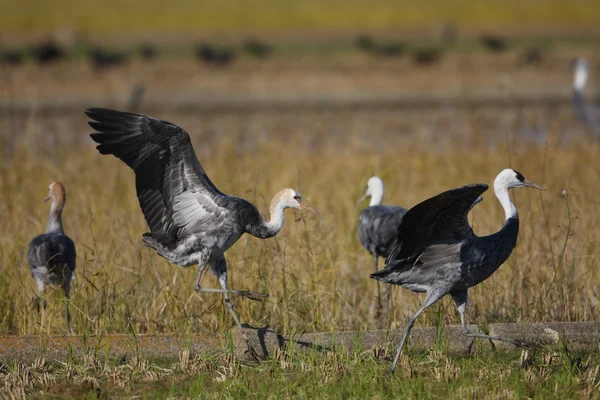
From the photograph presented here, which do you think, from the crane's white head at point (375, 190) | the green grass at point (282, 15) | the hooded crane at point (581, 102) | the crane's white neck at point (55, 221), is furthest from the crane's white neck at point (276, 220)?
the green grass at point (282, 15)

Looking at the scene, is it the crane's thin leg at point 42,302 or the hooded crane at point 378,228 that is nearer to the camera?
the crane's thin leg at point 42,302

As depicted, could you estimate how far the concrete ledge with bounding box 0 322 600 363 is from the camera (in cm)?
583

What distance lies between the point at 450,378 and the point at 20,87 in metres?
21.3

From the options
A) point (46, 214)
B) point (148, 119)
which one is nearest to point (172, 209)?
point (148, 119)

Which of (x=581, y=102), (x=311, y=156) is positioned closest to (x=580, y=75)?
(x=581, y=102)

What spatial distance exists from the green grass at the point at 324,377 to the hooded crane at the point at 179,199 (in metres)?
0.73

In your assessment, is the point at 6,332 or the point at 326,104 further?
the point at 326,104

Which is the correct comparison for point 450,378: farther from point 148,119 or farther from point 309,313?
point 148,119

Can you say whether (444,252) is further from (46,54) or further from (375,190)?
(46,54)

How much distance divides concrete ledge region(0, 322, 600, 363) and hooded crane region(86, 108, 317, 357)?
386mm

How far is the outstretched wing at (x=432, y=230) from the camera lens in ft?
19.8

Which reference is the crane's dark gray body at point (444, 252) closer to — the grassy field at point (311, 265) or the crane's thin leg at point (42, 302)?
the grassy field at point (311, 265)

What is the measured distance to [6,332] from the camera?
671cm

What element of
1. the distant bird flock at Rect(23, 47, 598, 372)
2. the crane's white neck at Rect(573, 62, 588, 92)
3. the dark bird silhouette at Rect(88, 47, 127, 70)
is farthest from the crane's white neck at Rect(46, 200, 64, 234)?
the dark bird silhouette at Rect(88, 47, 127, 70)
